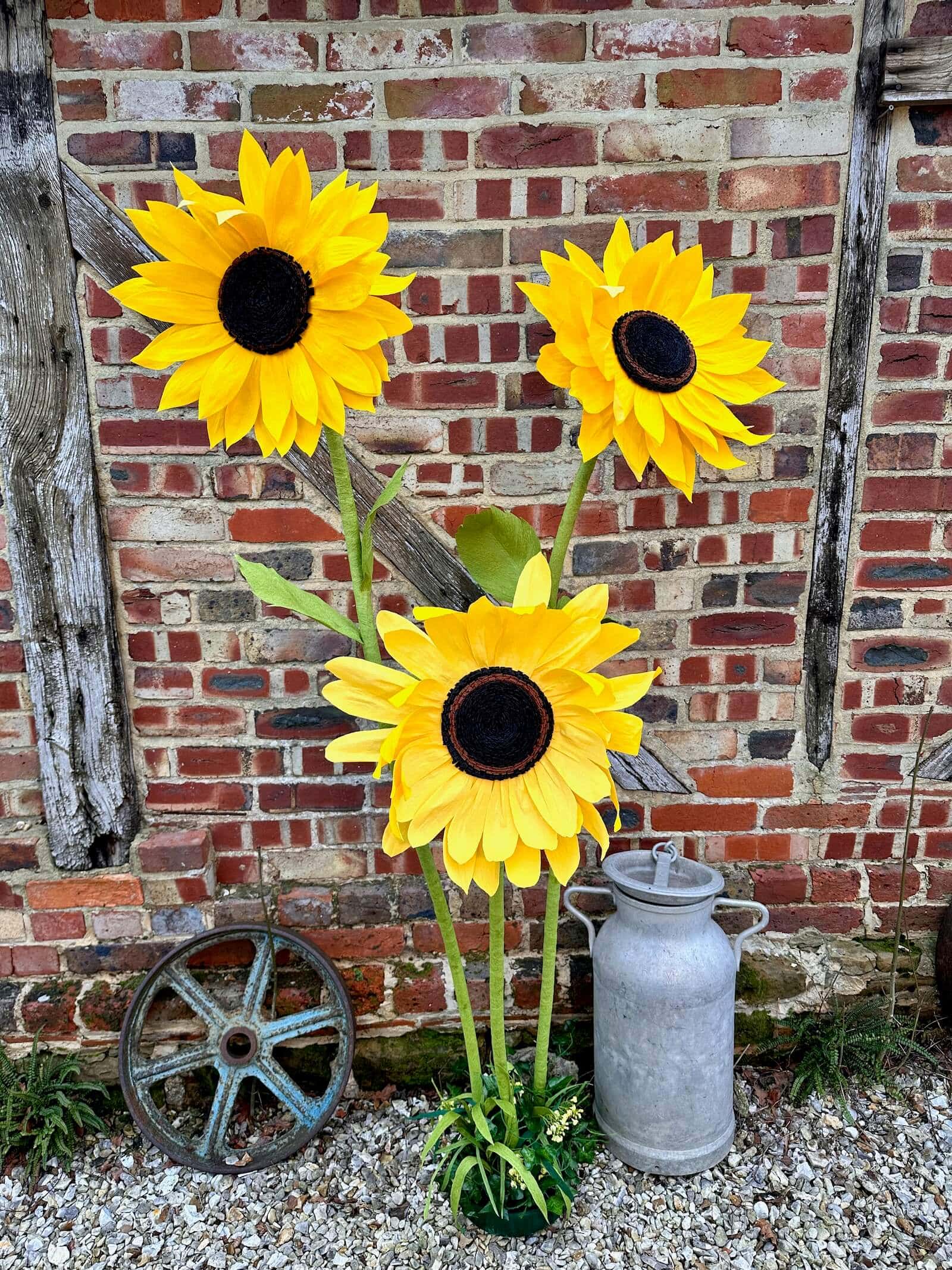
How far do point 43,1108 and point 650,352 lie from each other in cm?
211

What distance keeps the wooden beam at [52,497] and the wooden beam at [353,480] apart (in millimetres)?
45

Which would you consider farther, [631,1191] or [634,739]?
[631,1191]

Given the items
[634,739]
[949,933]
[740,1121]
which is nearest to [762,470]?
[634,739]

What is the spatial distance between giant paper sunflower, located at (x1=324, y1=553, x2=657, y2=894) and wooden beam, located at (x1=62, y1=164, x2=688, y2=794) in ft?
2.03

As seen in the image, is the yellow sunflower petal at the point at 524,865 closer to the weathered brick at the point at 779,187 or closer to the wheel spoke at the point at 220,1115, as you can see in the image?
the wheel spoke at the point at 220,1115

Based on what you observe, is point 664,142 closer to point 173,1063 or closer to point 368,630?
point 368,630

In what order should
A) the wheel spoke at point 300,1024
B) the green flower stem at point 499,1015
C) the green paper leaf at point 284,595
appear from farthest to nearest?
the wheel spoke at point 300,1024
the green flower stem at point 499,1015
the green paper leaf at point 284,595

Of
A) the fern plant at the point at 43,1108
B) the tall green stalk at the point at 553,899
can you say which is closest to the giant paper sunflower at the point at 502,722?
the tall green stalk at the point at 553,899

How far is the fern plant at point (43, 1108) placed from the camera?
1978mm

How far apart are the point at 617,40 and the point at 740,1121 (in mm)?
2384

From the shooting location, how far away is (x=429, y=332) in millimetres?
1852

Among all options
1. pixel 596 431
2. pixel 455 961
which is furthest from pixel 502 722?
pixel 455 961

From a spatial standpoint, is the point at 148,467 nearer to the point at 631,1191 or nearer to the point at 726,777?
the point at 726,777

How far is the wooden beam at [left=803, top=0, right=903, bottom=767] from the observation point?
1.78 m
